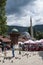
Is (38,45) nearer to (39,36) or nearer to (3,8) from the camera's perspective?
(3,8)

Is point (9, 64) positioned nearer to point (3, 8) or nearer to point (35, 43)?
point (35, 43)

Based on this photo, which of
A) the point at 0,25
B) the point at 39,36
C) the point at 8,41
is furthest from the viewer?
the point at 39,36

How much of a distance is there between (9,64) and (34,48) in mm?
23125

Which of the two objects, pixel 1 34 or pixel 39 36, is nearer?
pixel 1 34

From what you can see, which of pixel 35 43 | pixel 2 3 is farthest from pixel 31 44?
pixel 2 3

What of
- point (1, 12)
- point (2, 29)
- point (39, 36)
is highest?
point (1, 12)

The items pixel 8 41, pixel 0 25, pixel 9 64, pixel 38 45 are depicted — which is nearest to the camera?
pixel 9 64

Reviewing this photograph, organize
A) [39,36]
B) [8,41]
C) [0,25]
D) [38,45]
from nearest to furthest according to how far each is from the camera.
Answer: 1. [38,45]
2. [0,25]
3. [8,41]
4. [39,36]

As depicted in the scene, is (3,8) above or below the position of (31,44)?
above

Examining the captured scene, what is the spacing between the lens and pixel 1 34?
51.8m

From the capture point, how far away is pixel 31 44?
139 feet

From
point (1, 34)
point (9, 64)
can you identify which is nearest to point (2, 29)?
point (1, 34)

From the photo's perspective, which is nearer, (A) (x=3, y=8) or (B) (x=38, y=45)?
(B) (x=38, y=45)

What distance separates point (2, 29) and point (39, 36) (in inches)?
2656
